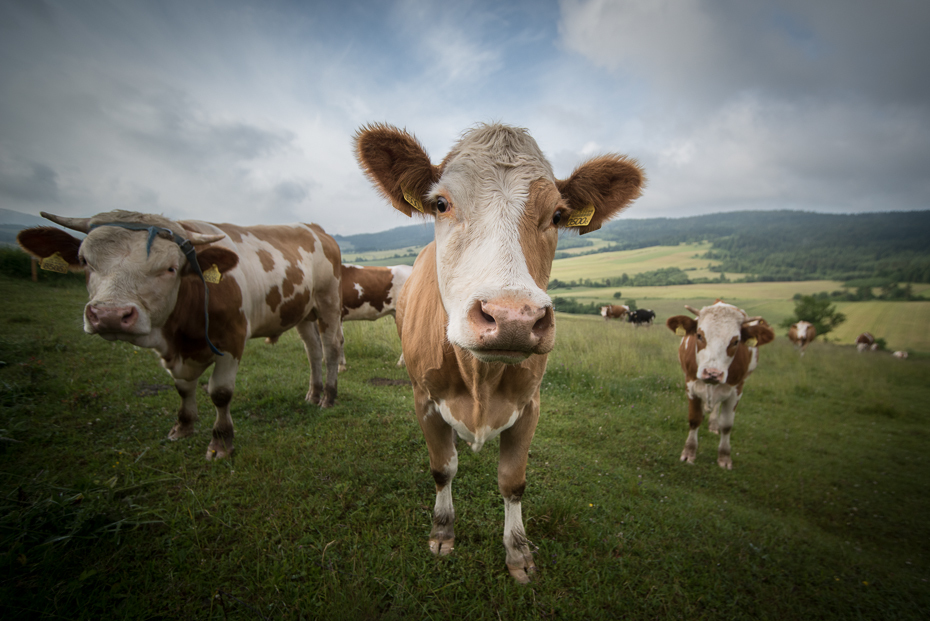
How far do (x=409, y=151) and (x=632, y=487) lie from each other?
13.6 feet

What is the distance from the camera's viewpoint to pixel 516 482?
2697 mm

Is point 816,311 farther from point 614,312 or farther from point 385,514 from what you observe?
point 385,514

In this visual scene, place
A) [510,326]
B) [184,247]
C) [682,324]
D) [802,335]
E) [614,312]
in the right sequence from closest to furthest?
[510,326] → [184,247] → [682,324] → [802,335] → [614,312]

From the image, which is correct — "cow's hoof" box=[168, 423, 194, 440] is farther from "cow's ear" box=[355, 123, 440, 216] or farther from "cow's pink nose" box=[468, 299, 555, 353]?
"cow's pink nose" box=[468, 299, 555, 353]

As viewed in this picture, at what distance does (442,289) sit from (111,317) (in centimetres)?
267

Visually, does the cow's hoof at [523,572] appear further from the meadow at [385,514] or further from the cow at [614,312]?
the cow at [614,312]

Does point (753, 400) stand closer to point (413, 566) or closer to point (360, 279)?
point (413, 566)

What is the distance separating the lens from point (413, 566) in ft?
8.37

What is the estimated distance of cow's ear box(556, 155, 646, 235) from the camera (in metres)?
2.33

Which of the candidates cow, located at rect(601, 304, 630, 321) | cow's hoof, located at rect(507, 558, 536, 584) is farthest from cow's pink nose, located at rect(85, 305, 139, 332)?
cow, located at rect(601, 304, 630, 321)

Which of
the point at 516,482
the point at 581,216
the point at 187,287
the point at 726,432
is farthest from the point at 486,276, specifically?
the point at 726,432

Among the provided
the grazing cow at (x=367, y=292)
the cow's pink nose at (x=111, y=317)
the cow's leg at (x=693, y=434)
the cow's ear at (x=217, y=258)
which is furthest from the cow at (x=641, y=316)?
the cow's pink nose at (x=111, y=317)

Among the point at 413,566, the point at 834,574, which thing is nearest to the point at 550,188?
the point at 413,566

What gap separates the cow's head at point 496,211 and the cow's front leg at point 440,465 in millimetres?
1132
